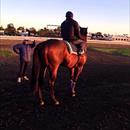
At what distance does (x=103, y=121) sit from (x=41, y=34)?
3021 inches

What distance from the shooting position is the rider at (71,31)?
1259 centimetres

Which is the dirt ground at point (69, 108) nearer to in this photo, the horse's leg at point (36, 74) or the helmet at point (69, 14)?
the horse's leg at point (36, 74)

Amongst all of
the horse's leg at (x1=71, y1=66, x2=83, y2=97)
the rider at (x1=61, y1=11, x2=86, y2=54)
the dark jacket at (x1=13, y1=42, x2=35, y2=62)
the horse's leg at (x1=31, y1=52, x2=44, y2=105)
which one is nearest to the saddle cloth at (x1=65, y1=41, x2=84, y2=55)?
the rider at (x1=61, y1=11, x2=86, y2=54)

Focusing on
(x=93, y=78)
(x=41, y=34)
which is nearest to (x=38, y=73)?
(x=93, y=78)

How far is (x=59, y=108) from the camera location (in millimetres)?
10906

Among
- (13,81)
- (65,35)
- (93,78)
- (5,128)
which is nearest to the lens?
(5,128)

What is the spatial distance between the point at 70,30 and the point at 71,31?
0.16ft

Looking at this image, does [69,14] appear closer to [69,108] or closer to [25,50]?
[69,108]

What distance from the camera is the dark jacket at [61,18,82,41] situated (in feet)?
41.3

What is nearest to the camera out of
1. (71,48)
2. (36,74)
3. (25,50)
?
(36,74)

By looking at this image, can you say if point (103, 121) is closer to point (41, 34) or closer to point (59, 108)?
point (59, 108)

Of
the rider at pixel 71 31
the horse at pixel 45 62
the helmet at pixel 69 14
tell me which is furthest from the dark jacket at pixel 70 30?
the horse at pixel 45 62

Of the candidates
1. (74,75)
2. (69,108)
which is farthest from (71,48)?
(69,108)

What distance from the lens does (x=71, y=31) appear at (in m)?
12.6
